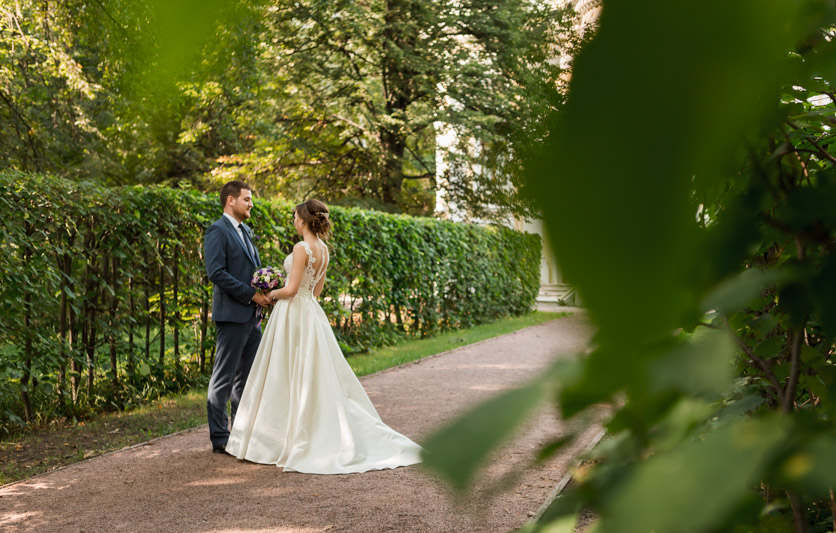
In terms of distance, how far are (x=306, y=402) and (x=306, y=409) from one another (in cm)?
6

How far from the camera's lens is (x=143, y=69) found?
13.4 inches

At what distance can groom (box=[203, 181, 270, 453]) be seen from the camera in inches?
226

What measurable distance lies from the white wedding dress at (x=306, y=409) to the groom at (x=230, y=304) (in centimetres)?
17

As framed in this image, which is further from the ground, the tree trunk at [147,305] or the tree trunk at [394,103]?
the tree trunk at [394,103]

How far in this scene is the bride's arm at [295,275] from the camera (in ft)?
19.6

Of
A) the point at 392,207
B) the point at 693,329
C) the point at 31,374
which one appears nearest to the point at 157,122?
the point at 693,329

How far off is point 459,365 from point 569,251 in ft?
34.1

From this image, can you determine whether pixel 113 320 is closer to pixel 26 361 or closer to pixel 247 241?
pixel 26 361

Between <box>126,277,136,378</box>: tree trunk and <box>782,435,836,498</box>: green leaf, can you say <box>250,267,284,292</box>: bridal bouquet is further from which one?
<box>782,435,836,498</box>: green leaf

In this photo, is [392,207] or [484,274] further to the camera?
[392,207]

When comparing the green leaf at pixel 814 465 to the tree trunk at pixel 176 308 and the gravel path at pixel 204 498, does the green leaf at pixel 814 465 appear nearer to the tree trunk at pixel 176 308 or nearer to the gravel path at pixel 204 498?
the gravel path at pixel 204 498

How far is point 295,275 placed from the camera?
5.98m

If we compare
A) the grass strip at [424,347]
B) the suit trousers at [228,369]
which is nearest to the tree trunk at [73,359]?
the suit trousers at [228,369]

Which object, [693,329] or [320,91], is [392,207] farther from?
[693,329]
